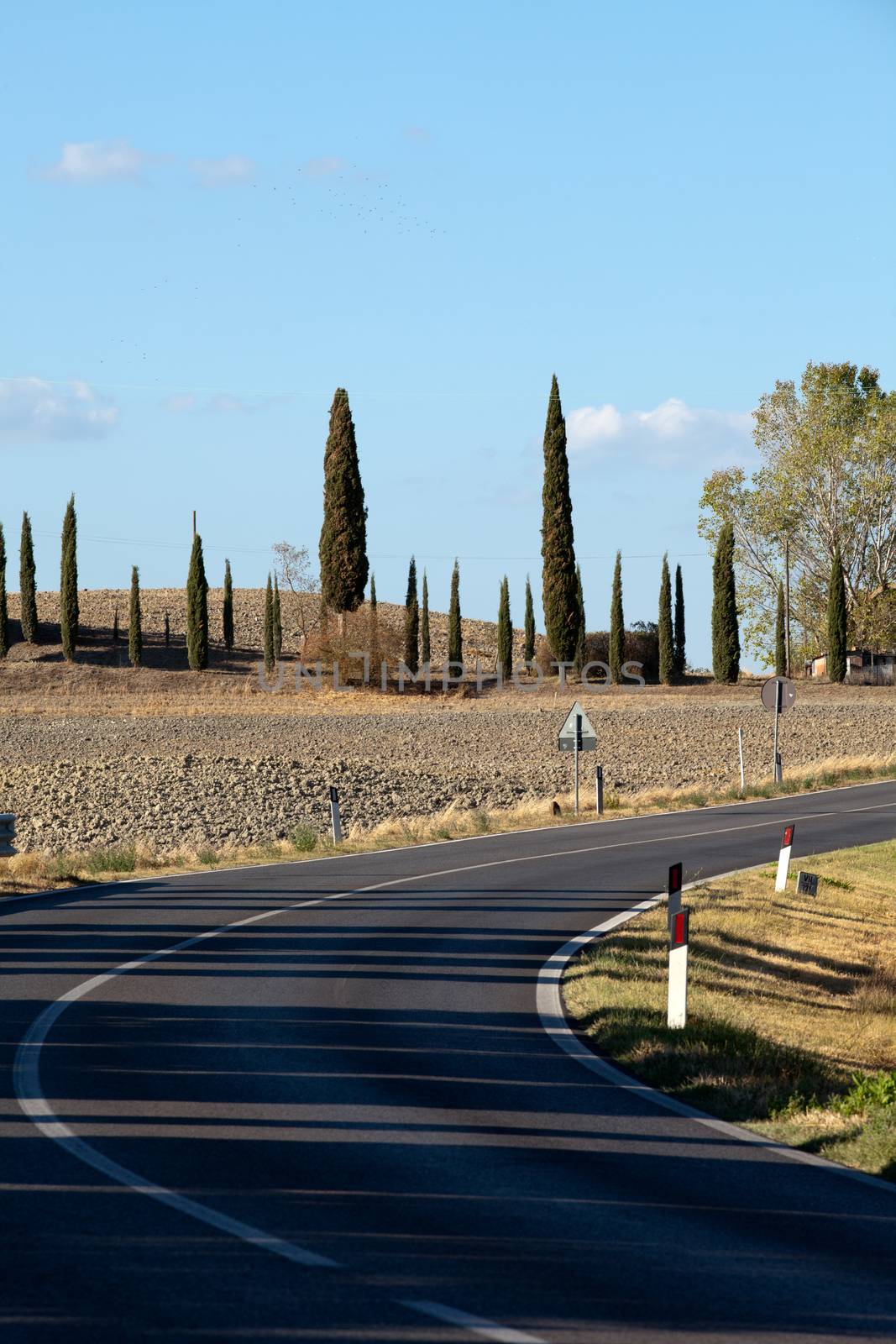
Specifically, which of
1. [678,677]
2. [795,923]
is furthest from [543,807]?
[678,677]

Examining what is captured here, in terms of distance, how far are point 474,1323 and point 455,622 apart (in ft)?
274

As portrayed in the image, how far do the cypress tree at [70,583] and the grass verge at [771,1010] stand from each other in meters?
69.3

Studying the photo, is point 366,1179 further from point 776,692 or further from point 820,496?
point 820,496

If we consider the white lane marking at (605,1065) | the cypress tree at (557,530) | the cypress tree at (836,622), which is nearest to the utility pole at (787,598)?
the cypress tree at (836,622)

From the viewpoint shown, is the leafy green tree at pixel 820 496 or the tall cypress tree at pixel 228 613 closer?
the leafy green tree at pixel 820 496

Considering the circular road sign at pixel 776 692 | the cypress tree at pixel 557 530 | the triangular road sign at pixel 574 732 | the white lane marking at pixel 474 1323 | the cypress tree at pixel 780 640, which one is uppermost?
the cypress tree at pixel 557 530

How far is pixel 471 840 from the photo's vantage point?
27328 millimetres

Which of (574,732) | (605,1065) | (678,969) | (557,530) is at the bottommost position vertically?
(605,1065)

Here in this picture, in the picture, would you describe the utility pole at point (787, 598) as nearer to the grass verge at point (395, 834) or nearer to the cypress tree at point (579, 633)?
the cypress tree at point (579, 633)

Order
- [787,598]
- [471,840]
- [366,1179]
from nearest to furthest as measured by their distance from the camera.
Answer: [366,1179] → [471,840] → [787,598]

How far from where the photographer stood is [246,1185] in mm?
6930

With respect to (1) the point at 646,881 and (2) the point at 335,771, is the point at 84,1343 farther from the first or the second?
(2) the point at 335,771

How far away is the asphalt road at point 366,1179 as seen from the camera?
5367mm

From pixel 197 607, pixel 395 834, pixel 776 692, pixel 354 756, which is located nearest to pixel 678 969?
pixel 395 834
